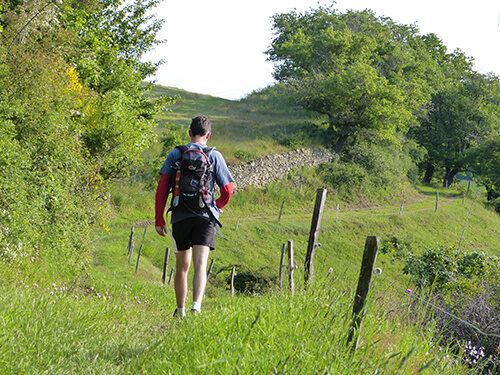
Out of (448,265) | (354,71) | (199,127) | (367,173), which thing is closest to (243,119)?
(354,71)

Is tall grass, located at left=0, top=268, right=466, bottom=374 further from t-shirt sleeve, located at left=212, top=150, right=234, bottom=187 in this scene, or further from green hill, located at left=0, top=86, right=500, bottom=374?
t-shirt sleeve, located at left=212, top=150, right=234, bottom=187

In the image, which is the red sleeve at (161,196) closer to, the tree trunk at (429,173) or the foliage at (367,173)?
the foliage at (367,173)

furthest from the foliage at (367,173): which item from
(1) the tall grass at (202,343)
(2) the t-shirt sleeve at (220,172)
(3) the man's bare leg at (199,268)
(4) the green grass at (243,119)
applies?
(1) the tall grass at (202,343)

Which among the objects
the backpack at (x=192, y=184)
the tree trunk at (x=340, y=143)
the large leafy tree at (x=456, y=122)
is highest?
the large leafy tree at (x=456, y=122)

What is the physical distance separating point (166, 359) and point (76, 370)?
0.58 metres

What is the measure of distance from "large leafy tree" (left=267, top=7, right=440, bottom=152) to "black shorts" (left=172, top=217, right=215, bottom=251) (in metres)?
43.9

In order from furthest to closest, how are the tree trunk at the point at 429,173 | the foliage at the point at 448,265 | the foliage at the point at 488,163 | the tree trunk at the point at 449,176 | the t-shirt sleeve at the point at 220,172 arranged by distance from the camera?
the tree trunk at the point at 429,173, the tree trunk at the point at 449,176, the foliage at the point at 488,163, the foliage at the point at 448,265, the t-shirt sleeve at the point at 220,172

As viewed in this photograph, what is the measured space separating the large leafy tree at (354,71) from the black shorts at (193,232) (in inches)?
1728

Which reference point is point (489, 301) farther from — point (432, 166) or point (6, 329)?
point (432, 166)

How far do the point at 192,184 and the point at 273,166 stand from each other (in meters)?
37.4

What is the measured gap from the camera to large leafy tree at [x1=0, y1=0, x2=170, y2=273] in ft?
36.1

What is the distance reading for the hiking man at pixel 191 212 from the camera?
5.28 m

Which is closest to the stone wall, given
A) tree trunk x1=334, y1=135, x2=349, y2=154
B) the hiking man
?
tree trunk x1=334, y1=135, x2=349, y2=154

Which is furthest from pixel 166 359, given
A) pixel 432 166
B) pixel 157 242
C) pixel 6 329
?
pixel 432 166
